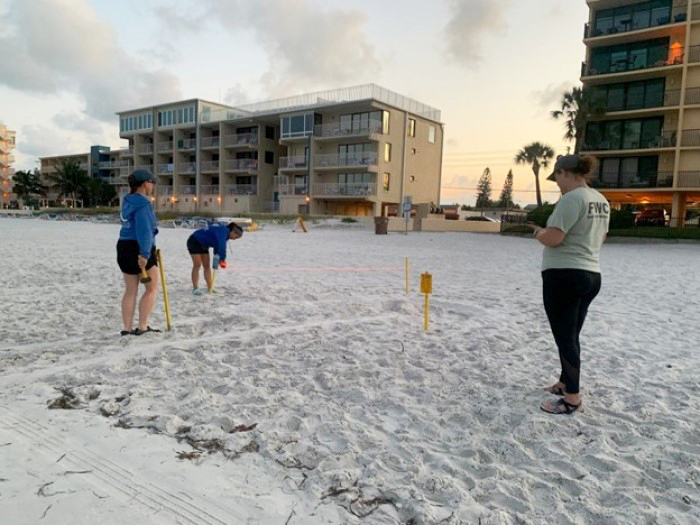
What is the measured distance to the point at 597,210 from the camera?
335 centimetres

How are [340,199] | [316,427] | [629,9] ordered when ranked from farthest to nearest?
[340,199] → [629,9] → [316,427]

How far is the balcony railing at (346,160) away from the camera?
39469mm

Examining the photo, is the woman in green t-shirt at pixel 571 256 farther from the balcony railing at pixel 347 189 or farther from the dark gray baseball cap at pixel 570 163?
the balcony railing at pixel 347 189

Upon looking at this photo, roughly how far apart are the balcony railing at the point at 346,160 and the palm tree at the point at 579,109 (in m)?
14.5

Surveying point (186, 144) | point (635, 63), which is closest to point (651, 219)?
point (635, 63)

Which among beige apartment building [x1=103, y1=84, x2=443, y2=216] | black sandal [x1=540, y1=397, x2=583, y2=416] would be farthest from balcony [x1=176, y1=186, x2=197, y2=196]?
black sandal [x1=540, y1=397, x2=583, y2=416]

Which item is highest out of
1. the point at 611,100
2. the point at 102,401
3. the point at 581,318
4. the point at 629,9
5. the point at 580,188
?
the point at 629,9

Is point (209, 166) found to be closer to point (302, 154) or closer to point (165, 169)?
point (165, 169)

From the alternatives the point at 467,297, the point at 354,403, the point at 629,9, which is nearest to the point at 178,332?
the point at 354,403

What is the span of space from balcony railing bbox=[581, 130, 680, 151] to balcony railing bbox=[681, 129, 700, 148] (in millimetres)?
508

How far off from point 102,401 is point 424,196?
142 feet

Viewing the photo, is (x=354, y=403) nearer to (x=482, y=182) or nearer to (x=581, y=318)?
(x=581, y=318)

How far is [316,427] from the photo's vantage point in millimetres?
3264

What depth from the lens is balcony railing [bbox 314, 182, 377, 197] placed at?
3947 cm
